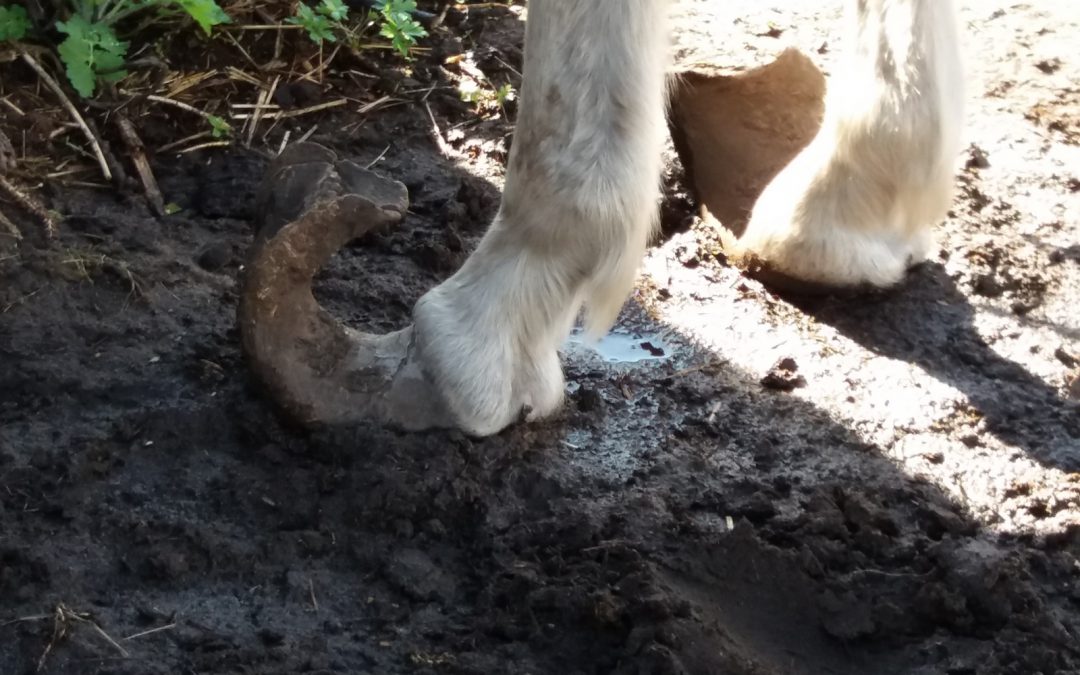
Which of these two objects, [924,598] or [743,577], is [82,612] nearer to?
[743,577]

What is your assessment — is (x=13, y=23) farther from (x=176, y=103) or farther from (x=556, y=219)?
(x=556, y=219)

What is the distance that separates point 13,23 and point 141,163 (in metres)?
0.58

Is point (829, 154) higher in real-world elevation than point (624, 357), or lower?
higher

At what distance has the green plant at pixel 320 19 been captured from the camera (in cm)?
376

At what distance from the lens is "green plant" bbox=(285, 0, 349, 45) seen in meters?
3.76


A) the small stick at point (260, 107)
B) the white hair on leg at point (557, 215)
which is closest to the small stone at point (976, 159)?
the white hair on leg at point (557, 215)

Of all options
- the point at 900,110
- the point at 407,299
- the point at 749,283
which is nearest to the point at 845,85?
the point at 900,110

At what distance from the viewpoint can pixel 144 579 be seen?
210 cm

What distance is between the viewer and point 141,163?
329 cm

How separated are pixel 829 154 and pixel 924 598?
124 centimetres

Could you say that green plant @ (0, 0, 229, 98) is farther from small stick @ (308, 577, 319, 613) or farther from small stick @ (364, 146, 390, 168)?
small stick @ (308, 577, 319, 613)

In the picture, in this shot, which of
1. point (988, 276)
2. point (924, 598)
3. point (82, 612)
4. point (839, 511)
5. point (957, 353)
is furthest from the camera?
point (988, 276)

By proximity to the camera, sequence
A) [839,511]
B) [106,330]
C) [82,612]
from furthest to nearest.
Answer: [106,330] < [839,511] < [82,612]

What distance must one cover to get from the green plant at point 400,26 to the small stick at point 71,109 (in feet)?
3.13
